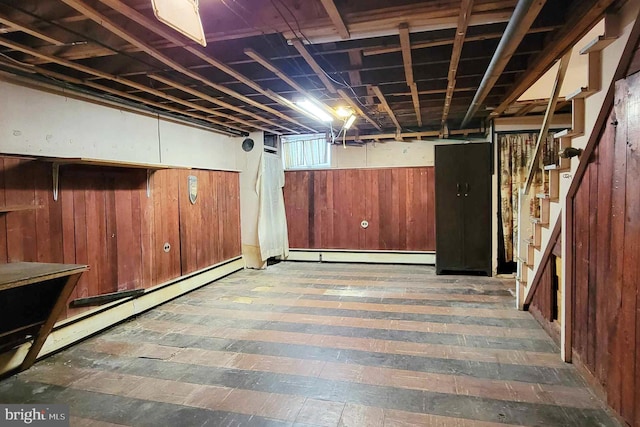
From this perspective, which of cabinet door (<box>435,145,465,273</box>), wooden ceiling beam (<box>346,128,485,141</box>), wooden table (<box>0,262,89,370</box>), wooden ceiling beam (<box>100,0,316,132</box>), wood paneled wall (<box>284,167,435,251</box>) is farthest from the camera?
wood paneled wall (<box>284,167,435,251</box>)

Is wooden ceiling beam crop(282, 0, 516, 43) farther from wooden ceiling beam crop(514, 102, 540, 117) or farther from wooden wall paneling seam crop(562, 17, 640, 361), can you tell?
wooden ceiling beam crop(514, 102, 540, 117)

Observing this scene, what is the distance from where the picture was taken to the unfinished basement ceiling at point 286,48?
7.26ft

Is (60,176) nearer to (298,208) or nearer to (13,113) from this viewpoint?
(13,113)

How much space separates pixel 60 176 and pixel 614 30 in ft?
14.1

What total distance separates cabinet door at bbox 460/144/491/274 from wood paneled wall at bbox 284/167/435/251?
0.90 meters

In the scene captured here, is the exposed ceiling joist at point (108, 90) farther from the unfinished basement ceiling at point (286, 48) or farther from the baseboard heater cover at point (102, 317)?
the baseboard heater cover at point (102, 317)

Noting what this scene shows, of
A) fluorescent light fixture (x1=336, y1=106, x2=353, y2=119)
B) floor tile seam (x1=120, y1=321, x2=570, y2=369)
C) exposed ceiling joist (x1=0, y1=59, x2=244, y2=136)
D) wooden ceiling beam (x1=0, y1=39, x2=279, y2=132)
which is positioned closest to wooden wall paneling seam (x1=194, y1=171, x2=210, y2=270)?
exposed ceiling joist (x1=0, y1=59, x2=244, y2=136)

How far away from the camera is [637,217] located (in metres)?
1.92

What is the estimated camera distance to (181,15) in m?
1.77

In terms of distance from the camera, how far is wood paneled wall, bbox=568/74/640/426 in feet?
6.32

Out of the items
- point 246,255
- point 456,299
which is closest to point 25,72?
point 246,255

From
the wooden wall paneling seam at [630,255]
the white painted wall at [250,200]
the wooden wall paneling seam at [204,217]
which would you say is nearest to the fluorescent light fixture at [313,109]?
the white painted wall at [250,200]

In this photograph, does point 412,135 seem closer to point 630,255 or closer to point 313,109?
point 313,109

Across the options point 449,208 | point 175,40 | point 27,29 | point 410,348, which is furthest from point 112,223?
point 449,208
